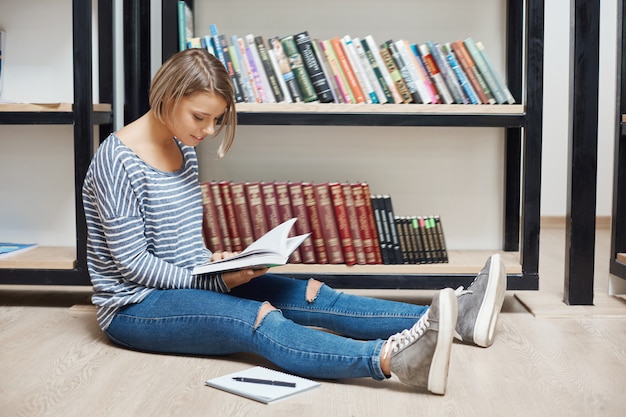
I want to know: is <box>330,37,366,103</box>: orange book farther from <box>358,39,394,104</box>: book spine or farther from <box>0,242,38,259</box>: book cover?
<box>0,242,38,259</box>: book cover

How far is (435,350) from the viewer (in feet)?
5.16

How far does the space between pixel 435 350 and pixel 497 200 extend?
1190mm

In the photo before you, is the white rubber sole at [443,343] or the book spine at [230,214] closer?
the white rubber sole at [443,343]

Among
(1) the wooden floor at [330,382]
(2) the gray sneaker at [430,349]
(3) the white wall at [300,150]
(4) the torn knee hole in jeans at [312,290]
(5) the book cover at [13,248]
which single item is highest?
(3) the white wall at [300,150]

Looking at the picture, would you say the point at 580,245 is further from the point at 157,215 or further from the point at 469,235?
the point at 157,215

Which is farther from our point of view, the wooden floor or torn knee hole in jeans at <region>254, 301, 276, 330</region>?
torn knee hole in jeans at <region>254, 301, 276, 330</region>

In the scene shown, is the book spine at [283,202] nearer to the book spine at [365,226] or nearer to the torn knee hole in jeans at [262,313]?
the book spine at [365,226]

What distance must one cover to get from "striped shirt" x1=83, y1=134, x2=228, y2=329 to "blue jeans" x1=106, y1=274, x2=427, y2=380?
0.12ft

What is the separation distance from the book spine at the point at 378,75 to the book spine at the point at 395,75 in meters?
0.03

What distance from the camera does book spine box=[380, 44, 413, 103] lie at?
2.36 m

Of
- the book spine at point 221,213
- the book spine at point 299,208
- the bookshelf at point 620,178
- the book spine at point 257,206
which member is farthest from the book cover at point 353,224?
the bookshelf at point 620,178

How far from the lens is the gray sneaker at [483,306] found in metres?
1.98

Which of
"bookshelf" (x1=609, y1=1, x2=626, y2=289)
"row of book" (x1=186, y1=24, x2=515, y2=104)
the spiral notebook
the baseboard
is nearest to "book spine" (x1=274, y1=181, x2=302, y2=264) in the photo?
"row of book" (x1=186, y1=24, x2=515, y2=104)

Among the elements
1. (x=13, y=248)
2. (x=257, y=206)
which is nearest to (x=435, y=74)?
(x=257, y=206)
